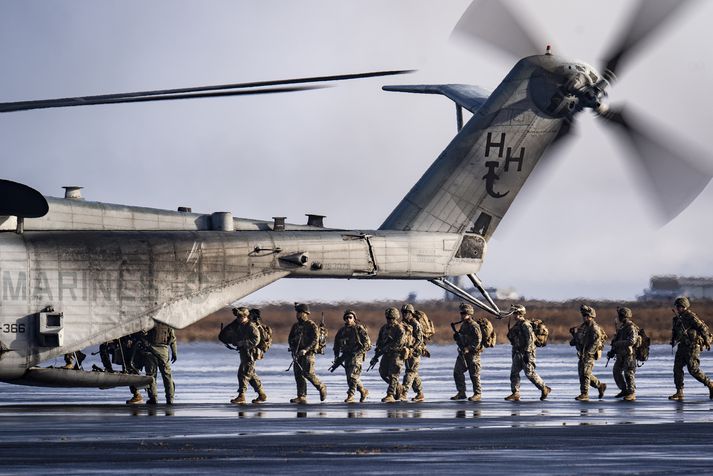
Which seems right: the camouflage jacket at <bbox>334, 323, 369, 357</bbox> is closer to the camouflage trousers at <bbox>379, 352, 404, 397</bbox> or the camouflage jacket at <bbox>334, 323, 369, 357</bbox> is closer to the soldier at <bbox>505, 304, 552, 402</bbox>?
the camouflage trousers at <bbox>379, 352, 404, 397</bbox>

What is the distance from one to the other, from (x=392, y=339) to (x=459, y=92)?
17.6 ft

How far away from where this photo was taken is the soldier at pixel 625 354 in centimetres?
2502

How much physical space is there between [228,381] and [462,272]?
8.36 meters

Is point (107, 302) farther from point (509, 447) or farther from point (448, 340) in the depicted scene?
point (448, 340)

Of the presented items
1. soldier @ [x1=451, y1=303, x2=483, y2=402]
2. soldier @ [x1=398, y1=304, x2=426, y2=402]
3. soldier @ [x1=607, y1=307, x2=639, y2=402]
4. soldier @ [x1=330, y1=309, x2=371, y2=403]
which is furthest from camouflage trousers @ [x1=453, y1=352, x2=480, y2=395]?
soldier @ [x1=607, y1=307, x2=639, y2=402]

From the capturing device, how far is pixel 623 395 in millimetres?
25109

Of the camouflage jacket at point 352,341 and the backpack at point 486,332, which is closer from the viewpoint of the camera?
the camouflage jacket at point 352,341

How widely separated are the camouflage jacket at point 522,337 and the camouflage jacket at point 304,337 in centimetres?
348

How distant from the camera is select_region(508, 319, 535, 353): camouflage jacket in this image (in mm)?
25562

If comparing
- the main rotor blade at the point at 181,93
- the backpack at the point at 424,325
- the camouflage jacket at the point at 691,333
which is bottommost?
the camouflage jacket at the point at 691,333

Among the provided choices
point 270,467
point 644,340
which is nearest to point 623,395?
point 644,340

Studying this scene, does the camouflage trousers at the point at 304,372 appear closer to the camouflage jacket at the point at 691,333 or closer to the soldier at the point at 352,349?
the soldier at the point at 352,349

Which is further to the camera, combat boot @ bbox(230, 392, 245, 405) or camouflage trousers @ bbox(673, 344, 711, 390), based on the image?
camouflage trousers @ bbox(673, 344, 711, 390)

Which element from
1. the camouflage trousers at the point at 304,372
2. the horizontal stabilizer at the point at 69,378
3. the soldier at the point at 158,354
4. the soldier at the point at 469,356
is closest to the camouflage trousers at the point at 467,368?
the soldier at the point at 469,356
